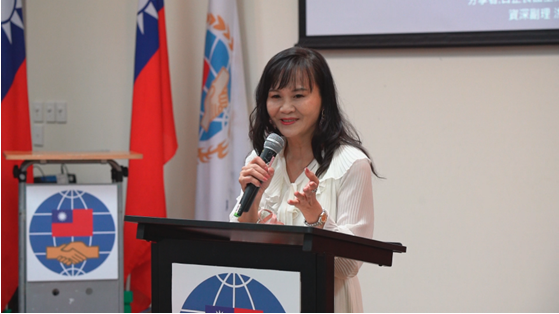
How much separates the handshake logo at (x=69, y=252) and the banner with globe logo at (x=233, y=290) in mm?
1868

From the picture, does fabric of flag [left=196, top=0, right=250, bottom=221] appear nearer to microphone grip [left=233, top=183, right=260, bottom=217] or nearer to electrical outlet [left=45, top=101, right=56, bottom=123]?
electrical outlet [left=45, top=101, right=56, bottom=123]

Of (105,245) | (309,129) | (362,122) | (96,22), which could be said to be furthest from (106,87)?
(309,129)

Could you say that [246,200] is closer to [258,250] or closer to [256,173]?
[256,173]

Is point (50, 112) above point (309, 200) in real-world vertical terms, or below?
above

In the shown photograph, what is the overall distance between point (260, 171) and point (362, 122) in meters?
2.12

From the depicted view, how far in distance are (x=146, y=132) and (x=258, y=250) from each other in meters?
2.28

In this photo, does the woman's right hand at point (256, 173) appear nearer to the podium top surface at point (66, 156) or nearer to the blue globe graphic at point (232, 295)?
the blue globe graphic at point (232, 295)

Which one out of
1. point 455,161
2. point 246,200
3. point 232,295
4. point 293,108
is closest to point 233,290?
point 232,295

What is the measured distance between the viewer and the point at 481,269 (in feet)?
10.6

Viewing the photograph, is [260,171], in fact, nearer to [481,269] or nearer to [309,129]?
[309,129]

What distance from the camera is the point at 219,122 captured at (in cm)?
323

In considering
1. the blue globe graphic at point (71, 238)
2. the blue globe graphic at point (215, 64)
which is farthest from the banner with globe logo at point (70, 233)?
the blue globe graphic at point (215, 64)

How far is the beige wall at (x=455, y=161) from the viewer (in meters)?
3.17

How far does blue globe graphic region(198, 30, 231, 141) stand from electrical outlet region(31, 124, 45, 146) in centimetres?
117
